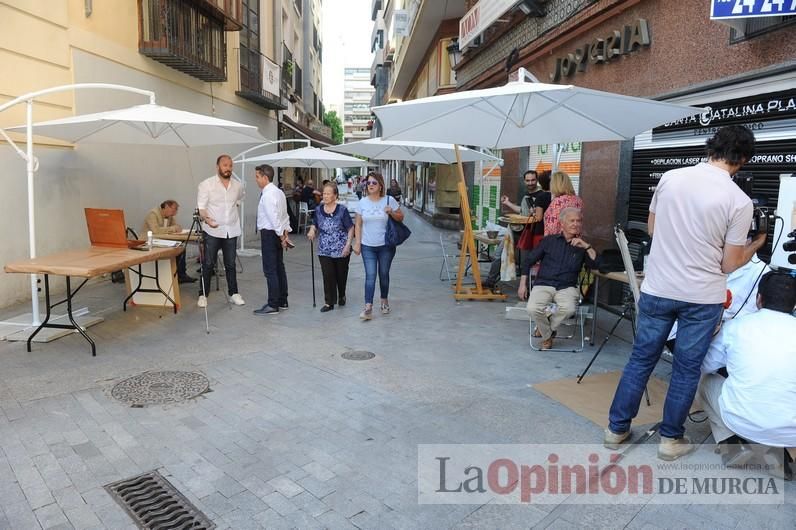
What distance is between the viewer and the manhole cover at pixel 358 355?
5.47 metres

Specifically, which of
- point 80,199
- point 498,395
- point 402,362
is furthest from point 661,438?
point 80,199

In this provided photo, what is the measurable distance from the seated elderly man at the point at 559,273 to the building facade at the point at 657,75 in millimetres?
1760

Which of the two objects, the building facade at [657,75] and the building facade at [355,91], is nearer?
the building facade at [657,75]

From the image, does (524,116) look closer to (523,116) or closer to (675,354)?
(523,116)

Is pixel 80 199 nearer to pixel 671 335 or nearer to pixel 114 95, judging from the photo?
pixel 114 95

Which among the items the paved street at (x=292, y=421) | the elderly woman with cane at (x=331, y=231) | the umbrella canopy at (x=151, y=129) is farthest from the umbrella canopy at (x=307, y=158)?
the paved street at (x=292, y=421)

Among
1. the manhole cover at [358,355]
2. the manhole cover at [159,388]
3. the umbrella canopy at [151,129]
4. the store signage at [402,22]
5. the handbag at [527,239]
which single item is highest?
the store signage at [402,22]

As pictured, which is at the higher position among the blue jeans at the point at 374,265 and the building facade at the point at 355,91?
the building facade at the point at 355,91

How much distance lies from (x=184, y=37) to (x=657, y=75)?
8457mm

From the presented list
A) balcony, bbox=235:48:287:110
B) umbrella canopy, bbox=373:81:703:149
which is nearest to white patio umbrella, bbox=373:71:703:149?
umbrella canopy, bbox=373:81:703:149

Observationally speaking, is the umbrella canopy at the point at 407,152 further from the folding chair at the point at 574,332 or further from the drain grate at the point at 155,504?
the drain grate at the point at 155,504

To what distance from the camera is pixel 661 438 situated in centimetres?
358

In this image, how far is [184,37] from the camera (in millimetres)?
10930

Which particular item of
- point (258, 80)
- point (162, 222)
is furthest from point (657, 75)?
point (258, 80)
